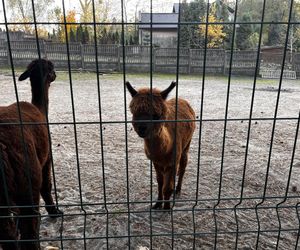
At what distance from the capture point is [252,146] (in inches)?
275

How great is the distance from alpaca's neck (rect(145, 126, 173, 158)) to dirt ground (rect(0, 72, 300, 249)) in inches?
16.6

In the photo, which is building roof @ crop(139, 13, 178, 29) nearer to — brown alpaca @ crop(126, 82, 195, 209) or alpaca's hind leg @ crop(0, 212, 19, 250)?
brown alpaca @ crop(126, 82, 195, 209)

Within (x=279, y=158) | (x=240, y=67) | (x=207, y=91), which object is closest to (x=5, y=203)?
(x=279, y=158)

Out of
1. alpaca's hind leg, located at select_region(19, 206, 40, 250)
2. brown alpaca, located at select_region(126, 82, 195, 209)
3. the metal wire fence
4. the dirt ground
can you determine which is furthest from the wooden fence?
alpaca's hind leg, located at select_region(19, 206, 40, 250)

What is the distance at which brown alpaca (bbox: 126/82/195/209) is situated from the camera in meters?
3.16

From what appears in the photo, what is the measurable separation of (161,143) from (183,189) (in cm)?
158

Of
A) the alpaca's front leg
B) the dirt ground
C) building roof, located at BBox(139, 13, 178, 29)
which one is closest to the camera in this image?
building roof, located at BBox(139, 13, 178, 29)

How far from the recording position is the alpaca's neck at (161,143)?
139 inches

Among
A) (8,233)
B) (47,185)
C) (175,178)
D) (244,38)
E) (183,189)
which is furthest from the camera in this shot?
(244,38)

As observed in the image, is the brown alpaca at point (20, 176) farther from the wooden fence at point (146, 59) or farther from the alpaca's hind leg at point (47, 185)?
the wooden fence at point (146, 59)

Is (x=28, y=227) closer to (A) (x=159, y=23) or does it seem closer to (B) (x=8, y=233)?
(B) (x=8, y=233)

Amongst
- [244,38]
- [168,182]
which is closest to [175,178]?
[168,182]

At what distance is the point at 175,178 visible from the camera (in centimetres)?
322

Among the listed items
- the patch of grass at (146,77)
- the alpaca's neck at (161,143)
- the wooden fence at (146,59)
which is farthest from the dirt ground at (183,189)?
the wooden fence at (146,59)
